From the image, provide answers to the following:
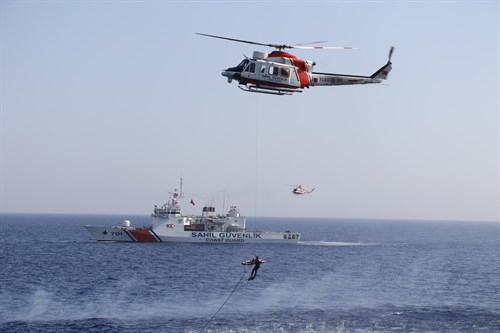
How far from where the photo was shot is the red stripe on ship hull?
110250 mm

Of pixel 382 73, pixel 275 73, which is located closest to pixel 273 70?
pixel 275 73

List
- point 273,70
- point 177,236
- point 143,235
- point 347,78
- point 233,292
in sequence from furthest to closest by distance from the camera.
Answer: point 177,236
point 143,235
point 233,292
point 347,78
point 273,70

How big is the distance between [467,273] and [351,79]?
51178mm

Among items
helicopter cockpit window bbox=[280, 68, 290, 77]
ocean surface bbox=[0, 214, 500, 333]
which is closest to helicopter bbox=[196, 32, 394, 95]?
helicopter cockpit window bbox=[280, 68, 290, 77]

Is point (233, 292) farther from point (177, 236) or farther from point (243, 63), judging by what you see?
point (177, 236)

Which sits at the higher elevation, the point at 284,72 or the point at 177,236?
the point at 284,72

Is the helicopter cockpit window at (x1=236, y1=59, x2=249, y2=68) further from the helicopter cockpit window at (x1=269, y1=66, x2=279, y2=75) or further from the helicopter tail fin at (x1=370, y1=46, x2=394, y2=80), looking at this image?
the helicopter tail fin at (x1=370, y1=46, x2=394, y2=80)

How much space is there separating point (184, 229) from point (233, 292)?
48684 mm

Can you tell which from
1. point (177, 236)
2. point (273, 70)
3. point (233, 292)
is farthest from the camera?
point (177, 236)

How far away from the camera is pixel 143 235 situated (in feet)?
362

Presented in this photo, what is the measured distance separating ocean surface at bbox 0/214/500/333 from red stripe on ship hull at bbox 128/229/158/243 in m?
3.75

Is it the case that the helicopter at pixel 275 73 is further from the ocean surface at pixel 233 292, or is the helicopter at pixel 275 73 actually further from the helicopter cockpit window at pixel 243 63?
the ocean surface at pixel 233 292

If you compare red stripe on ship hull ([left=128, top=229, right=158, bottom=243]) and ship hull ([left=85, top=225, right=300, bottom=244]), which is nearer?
red stripe on ship hull ([left=128, top=229, right=158, bottom=243])

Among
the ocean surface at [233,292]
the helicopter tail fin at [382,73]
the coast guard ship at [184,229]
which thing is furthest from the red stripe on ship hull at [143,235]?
the helicopter tail fin at [382,73]
